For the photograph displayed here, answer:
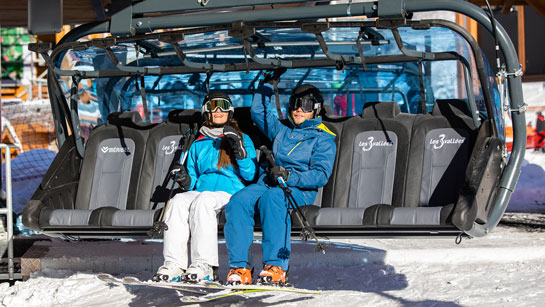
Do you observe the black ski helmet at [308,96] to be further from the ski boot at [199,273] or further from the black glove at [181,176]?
the ski boot at [199,273]

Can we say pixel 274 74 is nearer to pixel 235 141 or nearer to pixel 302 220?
pixel 235 141

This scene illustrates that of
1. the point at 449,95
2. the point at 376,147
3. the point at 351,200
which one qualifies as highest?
the point at 449,95

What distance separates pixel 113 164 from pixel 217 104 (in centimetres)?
127

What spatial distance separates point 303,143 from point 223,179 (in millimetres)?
619

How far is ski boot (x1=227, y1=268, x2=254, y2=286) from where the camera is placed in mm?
4992

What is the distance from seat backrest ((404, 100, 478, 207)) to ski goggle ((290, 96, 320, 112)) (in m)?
0.81

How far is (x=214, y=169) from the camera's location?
19.0ft

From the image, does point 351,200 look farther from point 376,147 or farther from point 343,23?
point 343,23

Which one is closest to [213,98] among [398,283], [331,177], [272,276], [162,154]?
[162,154]

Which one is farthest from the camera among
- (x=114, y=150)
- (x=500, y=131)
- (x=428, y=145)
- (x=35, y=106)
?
(x=35, y=106)

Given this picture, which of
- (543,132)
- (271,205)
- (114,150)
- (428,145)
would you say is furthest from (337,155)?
(543,132)

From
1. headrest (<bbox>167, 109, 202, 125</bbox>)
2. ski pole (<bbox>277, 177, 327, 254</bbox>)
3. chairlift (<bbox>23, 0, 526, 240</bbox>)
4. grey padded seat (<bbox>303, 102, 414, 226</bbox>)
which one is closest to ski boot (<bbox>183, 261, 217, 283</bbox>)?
chairlift (<bbox>23, 0, 526, 240</bbox>)

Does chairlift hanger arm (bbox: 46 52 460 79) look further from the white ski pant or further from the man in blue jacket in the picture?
the white ski pant

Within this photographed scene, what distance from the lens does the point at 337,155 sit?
6121mm
